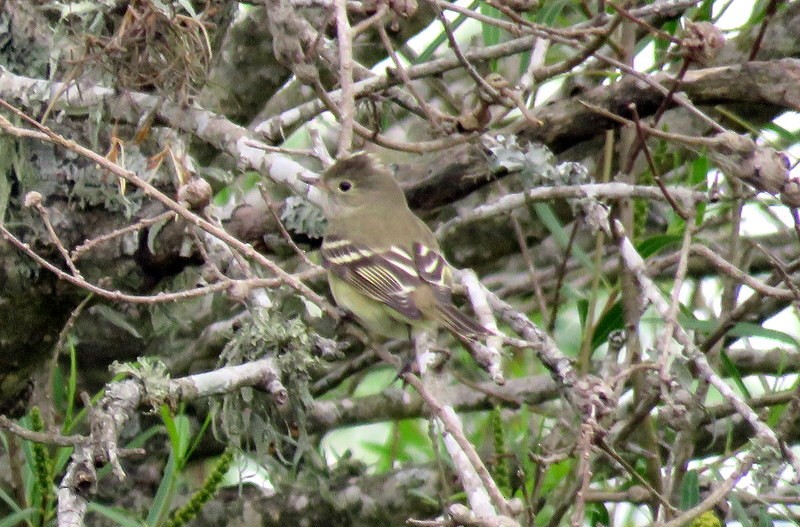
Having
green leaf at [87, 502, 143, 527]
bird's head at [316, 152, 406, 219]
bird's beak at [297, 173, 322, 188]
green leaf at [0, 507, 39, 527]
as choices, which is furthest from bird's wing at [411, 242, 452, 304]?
green leaf at [0, 507, 39, 527]

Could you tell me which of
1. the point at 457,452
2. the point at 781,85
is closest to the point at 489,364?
the point at 457,452

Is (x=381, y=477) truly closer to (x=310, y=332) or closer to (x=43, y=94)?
(x=310, y=332)

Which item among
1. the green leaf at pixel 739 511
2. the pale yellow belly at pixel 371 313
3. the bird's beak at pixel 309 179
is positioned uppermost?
the bird's beak at pixel 309 179

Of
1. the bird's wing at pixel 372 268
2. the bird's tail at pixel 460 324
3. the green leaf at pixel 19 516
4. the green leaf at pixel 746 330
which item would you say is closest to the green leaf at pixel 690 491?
the green leaf at pixel 746 330

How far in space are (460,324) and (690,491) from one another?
782 millimetres

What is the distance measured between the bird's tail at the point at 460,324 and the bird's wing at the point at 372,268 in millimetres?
258

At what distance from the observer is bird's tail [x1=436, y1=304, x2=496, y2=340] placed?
120 inches

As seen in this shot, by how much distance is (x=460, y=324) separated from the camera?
10.9ft

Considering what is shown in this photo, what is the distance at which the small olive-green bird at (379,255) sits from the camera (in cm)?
374

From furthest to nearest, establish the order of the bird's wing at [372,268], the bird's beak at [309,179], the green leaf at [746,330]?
1. the bird's wing at [372,268]
2. the green leaf at [746,330]
3. the bird's beak at [309,179]

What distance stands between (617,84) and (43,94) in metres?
1.66

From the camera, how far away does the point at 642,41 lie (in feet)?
14.5

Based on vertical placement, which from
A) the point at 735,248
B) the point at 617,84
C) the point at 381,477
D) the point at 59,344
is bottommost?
the point at 381,477

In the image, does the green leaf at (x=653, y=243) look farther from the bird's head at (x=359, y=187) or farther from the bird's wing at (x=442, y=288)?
the bird's head at (x=359, y=187)
